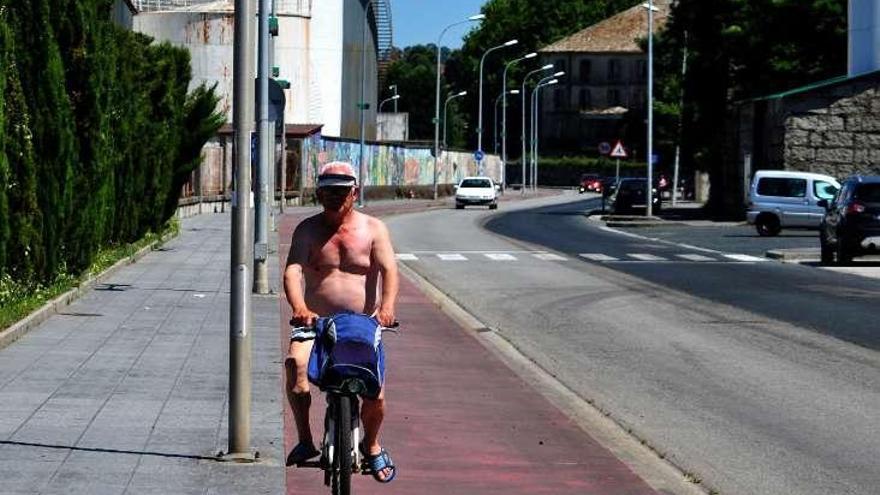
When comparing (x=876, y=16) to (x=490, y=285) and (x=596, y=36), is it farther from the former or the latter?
(x=596, y=36)

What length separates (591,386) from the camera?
14.8 metres

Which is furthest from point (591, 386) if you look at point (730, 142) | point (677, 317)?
point (730, 142)

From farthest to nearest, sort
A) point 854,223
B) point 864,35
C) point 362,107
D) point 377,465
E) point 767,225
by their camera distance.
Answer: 1. point 362,107
2. point 864,35
3. point 767,225
4. point 854,223
5. point 377,465

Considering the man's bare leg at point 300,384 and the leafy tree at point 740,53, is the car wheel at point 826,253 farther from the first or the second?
the leafy tree at point 740,53

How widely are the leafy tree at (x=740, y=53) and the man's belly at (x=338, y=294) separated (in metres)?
55.3

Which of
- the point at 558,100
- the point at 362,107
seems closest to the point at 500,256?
the point at 362,107

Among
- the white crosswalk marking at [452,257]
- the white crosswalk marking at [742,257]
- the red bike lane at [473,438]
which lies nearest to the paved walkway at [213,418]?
the red bike lane at [473,438]

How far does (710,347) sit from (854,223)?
1643 cm

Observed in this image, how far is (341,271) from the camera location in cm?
866

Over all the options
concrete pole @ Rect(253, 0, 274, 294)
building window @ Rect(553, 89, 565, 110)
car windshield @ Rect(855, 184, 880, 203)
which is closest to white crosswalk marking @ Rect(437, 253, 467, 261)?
car windshield @ Rect(855, 184, 880, 203)

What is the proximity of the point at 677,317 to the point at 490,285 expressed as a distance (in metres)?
6.38

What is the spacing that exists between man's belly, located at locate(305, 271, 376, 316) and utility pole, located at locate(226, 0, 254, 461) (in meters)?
1.14

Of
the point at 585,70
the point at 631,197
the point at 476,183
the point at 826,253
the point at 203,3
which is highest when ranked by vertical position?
the point at 585,70

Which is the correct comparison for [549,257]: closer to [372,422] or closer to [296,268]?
[296,268]
